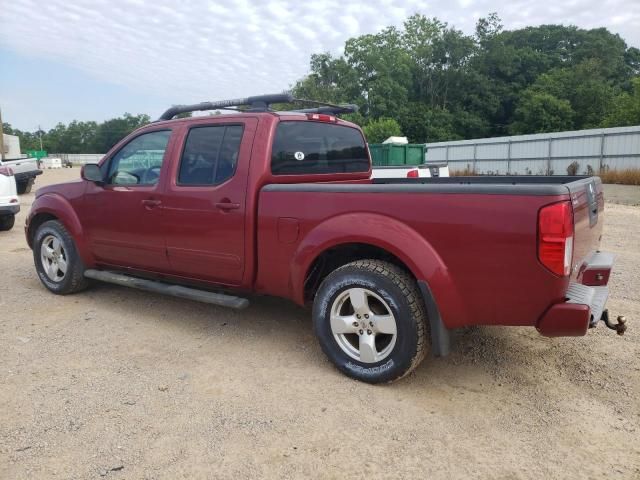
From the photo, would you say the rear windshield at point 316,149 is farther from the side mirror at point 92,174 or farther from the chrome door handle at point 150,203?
the side mirror at point 92,174

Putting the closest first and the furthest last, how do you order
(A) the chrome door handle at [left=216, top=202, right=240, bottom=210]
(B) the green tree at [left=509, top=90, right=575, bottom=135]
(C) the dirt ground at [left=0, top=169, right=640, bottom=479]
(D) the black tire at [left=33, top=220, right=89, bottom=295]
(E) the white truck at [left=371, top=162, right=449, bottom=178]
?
(C) the dirt ground at [left=0, top=169, right=640, bottom=479] → (A) the chrome door handle at [left=216, top=202, right=240, bottom=210] → (D) the black tire at [left=33, top=220, right=89, bottom=295] → (E) the white truck at [left=371, top=162, right=449, bottom=178] → (B) the green tree at [left=509, top=90, right=575, bottom=135]

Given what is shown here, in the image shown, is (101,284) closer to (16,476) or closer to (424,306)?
(16,476)

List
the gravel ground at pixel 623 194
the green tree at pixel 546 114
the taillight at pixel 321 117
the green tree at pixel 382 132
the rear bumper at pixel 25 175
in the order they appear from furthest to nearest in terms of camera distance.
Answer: the green tree at pixel 546 114, the green tree at pixel 382 132, the rear bumper at pixel 25 175, the gravel ground at pixel 623 194, the taillight at pixel 321 117

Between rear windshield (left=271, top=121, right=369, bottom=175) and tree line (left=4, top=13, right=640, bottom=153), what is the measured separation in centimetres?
4377

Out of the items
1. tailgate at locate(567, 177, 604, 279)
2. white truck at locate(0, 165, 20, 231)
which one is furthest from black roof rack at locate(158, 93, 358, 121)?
white truck at locate(0, 165, 20, 231)

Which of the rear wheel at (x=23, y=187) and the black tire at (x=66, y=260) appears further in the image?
the rear wheel at (x=23, y=187)

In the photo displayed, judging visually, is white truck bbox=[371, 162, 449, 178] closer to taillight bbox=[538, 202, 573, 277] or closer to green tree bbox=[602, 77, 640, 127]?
taillight bbox=[538, 202, 573, 277]

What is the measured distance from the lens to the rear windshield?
400cm

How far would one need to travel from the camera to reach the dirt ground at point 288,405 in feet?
8.25

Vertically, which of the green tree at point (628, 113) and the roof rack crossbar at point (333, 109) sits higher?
the green tree at point (628, 113)

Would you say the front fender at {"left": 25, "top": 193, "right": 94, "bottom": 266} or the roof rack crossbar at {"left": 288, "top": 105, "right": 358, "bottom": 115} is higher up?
the roof rack crossbar at {"left": 288, "top": 105, "right": 358, "bottom": 115}

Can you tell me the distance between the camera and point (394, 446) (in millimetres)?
2645

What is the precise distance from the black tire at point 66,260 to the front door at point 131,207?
1.03ft

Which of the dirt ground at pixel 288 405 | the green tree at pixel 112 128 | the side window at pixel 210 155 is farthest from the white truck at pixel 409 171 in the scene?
the green tree at pixel 112 128
